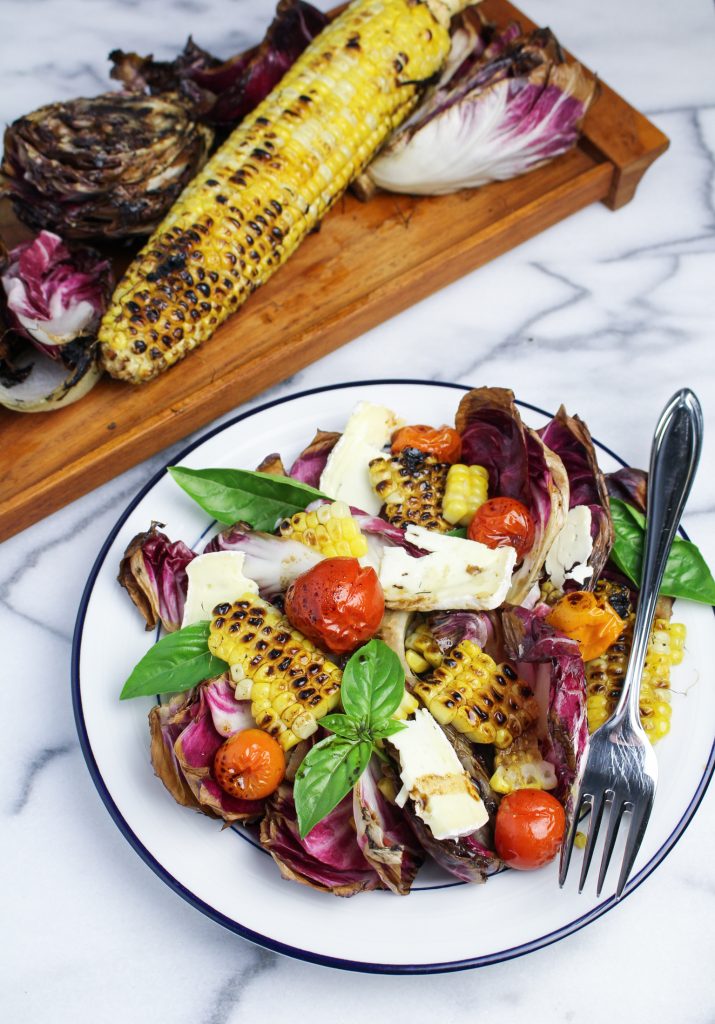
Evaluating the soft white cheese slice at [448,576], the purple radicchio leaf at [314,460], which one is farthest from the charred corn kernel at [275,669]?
the purple radicchio leaf at [314,460]

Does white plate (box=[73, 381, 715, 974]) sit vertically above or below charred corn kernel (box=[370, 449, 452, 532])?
below

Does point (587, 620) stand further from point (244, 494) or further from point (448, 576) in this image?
point (244, 494)

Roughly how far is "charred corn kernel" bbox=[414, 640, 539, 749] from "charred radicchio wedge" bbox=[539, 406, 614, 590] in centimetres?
28

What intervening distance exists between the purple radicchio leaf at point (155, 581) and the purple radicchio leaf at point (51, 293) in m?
0.66

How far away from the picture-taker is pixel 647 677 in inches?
86.2

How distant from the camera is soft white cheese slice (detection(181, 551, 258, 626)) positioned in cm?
215

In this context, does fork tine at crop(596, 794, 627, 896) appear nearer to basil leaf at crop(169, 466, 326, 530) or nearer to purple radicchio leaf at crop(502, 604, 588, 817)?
purple radicchio leaf at crop(502, 604, 588, 817)

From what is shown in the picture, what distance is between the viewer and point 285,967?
220 cm

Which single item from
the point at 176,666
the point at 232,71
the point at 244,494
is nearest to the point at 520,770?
the point at 176,666

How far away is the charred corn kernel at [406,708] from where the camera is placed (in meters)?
2.00

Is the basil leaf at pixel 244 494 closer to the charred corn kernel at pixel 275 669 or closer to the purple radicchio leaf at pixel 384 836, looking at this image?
the charred corn kernel at pixel 275 669

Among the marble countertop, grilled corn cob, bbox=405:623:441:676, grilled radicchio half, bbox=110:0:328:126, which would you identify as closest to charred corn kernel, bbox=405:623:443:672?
grilled corn cob, bbox=405:623:441:676

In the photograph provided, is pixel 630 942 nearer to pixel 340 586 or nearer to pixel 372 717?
pixel 372 717

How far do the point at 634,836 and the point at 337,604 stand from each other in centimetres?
71
